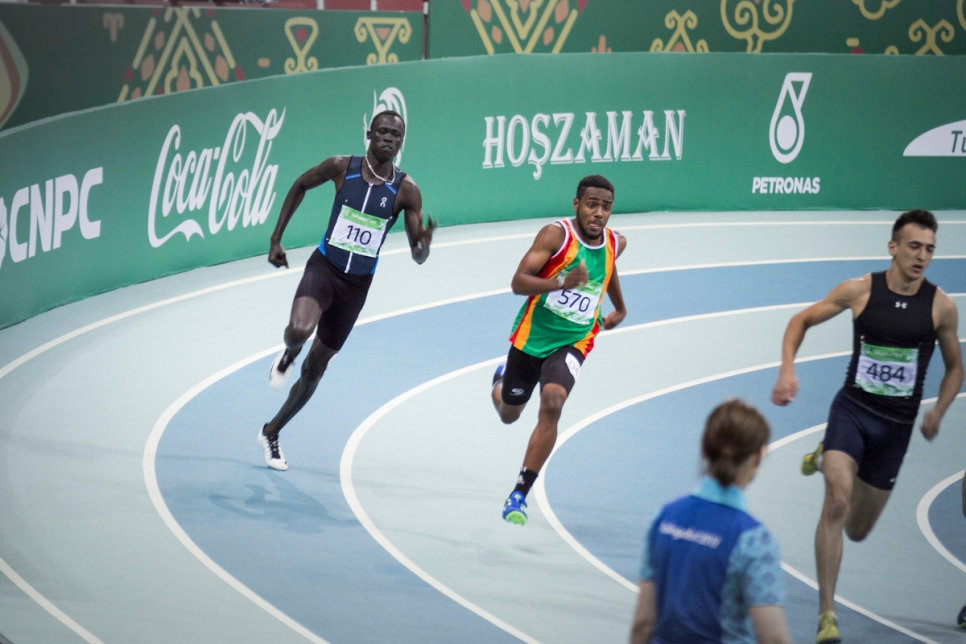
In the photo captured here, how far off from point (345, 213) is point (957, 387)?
4093 mm

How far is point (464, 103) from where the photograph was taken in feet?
56.4

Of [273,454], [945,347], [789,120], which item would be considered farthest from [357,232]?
[789,120]

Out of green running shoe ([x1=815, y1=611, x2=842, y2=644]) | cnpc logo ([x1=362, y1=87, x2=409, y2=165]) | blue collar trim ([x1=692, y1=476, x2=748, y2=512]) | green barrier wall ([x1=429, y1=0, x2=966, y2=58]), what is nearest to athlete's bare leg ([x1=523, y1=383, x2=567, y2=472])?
green running shoe ([x1=815, y1=611, x2=842, y2=644])

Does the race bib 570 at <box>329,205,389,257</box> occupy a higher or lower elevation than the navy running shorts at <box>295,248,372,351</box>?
higher

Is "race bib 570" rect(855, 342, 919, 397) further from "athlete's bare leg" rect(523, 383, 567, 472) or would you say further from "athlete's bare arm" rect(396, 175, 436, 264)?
"athlete's bare arm" rect(396, 175, 436, 264)

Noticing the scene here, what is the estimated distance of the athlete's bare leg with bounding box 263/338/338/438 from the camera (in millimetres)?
8602

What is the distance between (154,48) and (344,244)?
23.0 ft

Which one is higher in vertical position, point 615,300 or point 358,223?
point 358,223

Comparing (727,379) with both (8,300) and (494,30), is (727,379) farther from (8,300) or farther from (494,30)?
(494,30)

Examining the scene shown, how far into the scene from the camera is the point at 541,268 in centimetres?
761

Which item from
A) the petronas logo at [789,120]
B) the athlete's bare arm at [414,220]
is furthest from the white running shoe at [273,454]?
the petronas logo at [789,120]

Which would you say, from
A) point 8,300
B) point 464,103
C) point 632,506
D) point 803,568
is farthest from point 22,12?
point 803,568

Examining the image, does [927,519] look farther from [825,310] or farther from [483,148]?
[483,148]

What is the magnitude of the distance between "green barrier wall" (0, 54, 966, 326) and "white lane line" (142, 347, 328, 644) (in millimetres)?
2302
